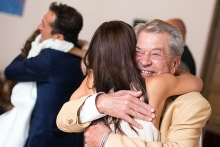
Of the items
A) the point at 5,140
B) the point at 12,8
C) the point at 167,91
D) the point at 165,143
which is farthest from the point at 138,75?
the point at 12,8

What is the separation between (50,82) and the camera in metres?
1.96

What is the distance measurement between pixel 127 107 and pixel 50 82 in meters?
0.88

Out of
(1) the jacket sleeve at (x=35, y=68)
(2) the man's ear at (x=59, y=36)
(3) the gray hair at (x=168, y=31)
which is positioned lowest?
(1) the jacket sleeve at (x=35, y=68)

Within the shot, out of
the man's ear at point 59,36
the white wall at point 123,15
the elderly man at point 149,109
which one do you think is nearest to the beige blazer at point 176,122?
the elderly man at point 149,109

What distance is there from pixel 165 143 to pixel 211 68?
280 cm

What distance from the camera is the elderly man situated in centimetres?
115

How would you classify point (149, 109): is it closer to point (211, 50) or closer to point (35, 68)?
point (35, 68)

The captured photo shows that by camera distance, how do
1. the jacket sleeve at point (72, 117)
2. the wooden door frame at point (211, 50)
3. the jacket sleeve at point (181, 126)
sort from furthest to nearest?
the wooden door frame at point (211, 50) → the jacket sleeve at point (72, 117) → the jacket sleeve at point (181, 126)

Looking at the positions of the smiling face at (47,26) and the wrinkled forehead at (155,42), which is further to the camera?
the smiling face at (47,26)

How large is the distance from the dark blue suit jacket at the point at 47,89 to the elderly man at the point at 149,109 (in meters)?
0.65

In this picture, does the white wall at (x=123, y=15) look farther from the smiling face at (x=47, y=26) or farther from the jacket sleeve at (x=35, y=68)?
the jacket sleeve at (x=35, y=68)

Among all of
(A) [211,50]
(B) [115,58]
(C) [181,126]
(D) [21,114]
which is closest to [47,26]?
(D) [21,114]

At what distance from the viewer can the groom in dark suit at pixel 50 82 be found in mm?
1934

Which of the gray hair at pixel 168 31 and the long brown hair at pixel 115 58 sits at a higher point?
the gray hair at pixel 168 31
